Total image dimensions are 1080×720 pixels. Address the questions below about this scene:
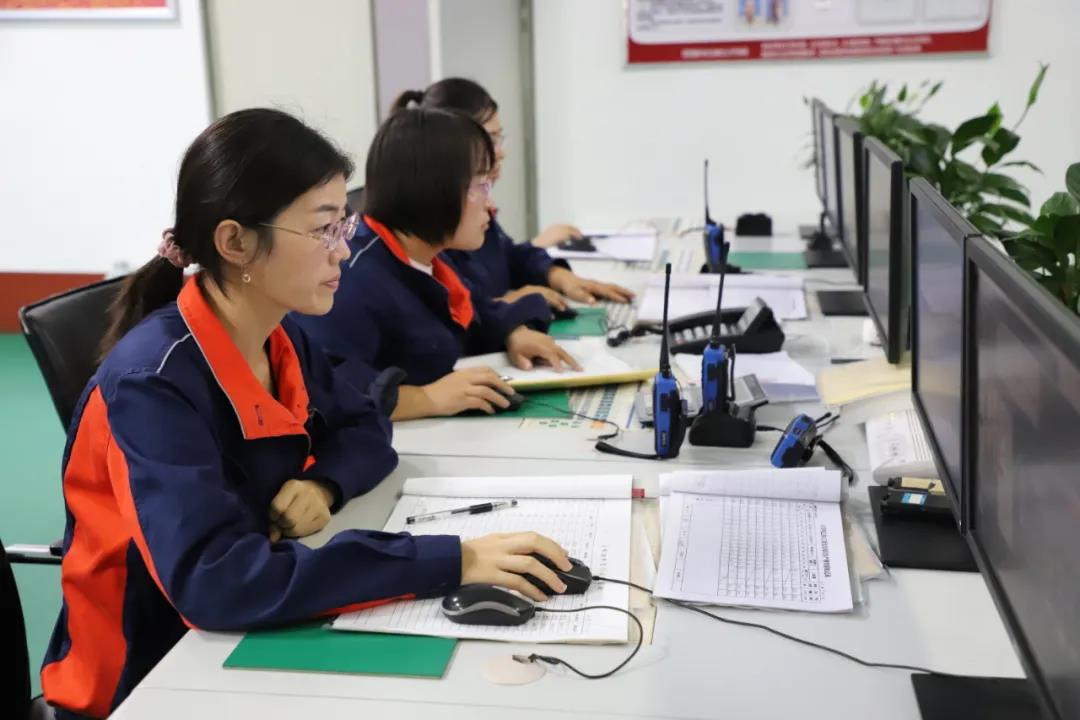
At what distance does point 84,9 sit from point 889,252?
152 inches

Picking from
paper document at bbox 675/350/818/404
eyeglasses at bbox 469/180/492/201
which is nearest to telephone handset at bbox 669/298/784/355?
paper document at bbox 675/350/818/404

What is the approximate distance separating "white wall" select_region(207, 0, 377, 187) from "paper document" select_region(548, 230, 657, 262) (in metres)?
1.07

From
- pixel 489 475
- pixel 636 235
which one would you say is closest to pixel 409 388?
pixel 489 475

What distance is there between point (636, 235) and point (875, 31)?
5.54ft

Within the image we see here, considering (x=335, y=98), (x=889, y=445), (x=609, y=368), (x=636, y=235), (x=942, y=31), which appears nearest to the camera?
(x=889, y=445)

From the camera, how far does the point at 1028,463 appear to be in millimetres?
793

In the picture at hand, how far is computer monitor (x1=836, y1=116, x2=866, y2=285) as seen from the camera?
2.26m

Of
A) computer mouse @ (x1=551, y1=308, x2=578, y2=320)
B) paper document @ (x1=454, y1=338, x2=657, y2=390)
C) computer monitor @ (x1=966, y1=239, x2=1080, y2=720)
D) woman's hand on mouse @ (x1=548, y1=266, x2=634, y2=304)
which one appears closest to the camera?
computer monitor @ (x1=966, y1=239, x2=1080, y2=720)

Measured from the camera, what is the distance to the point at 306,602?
114cm

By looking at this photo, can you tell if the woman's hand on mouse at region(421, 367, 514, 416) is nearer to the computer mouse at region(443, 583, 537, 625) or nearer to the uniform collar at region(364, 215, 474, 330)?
the uniform collar at region(364, 215, 474, 330)

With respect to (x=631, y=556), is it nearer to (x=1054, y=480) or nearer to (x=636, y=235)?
(x=1054, y=480)

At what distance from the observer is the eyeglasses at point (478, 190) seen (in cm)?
209

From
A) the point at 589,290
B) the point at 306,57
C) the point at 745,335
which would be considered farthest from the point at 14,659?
the point at 306,57

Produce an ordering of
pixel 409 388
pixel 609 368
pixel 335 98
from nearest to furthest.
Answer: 1. pixel 409 388
2. pixel 609 368
3. pixel 335 98
